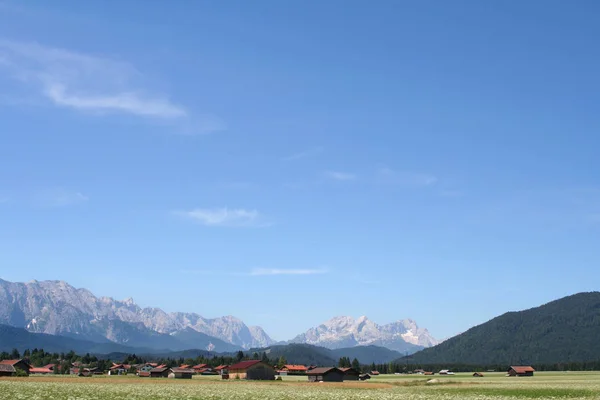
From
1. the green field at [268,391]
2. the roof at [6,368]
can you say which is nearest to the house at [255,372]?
the green field at [268,391]

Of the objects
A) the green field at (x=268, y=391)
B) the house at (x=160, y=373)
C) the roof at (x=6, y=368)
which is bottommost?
the house at (x=160, y=373)

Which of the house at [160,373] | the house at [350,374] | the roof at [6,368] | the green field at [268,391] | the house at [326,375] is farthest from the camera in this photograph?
the house at [160,373]

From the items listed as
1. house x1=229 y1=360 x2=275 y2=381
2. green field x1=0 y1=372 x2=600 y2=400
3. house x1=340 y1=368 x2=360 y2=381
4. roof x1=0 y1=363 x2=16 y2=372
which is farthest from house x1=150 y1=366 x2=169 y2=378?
green field x1=0 y1=372 x2=600 y2=400

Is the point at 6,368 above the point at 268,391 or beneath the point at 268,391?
above

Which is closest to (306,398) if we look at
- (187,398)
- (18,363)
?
(187,398)

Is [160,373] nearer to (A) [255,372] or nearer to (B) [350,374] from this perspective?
(A) [255,372]

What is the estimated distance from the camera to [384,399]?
6159 centimetres

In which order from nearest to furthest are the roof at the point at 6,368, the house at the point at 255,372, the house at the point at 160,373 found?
the roof at the point at 6,368, the house at the point at 255,372, the house at the point at 160,373

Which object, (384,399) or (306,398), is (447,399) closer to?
(384,399)

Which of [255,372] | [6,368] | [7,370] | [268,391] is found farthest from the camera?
[255,372]

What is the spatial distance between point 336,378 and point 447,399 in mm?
92282

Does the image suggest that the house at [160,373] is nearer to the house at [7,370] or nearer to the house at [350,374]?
the house at [7,370]

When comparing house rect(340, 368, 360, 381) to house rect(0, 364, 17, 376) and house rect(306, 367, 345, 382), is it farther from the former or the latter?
house rect(0, 364, 17, 376)

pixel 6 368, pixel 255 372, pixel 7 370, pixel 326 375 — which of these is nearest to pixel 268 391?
pixel 326 375
